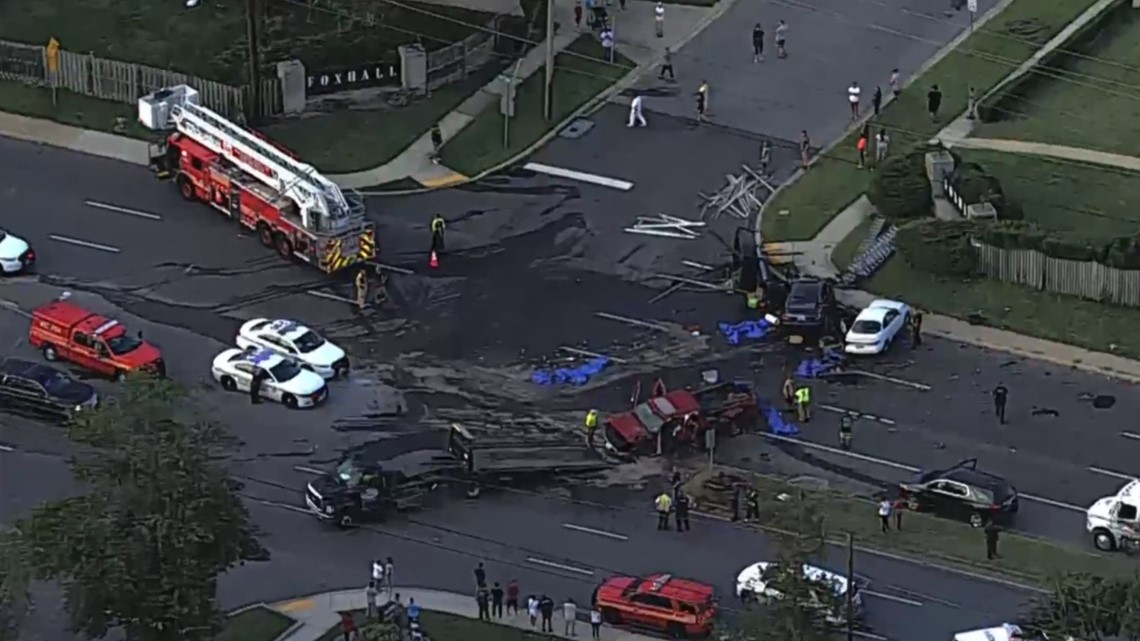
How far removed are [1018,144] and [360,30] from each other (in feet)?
72.9

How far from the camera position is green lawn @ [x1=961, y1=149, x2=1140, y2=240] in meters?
74.4

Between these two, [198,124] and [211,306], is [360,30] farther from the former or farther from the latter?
[211,306]

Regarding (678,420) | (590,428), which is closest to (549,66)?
(590,428)

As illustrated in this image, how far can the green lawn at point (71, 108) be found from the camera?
270ft

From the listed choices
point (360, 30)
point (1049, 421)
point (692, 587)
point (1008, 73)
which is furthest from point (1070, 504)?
point (360, 30)

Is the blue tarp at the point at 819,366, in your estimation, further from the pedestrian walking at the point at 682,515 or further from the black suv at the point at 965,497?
the pedestrian walking at the point at 682,515

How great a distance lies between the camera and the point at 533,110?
3260 inches

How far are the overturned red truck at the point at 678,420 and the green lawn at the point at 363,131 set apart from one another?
18.2 meters

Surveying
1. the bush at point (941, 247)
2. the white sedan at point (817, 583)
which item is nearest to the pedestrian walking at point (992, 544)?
the white sedan at point (817, 583)

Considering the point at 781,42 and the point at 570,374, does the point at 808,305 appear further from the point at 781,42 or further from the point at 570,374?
the point at 781,42

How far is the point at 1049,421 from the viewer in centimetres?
6556

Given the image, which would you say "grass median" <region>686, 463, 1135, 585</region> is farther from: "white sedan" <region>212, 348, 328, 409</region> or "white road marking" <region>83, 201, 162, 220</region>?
"white road marking" <region>83, 201, 162, 220</region>

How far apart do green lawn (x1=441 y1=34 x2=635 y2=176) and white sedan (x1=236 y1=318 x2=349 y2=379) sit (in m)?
12.8

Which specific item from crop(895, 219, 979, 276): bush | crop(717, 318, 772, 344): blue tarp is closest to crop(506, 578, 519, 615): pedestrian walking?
crop(717, 318, 772, 344): blue tarp
